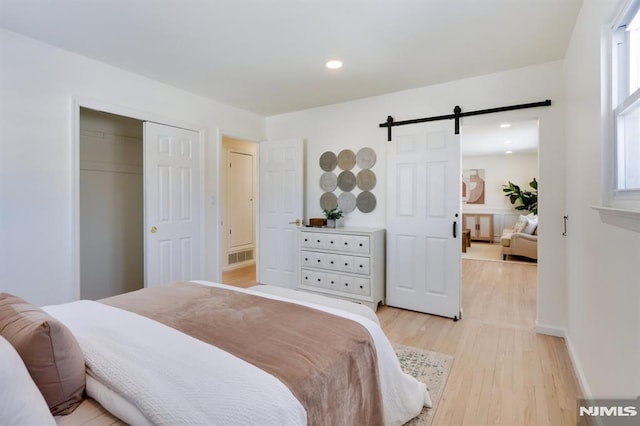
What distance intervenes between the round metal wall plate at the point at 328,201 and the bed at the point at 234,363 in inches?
91.1

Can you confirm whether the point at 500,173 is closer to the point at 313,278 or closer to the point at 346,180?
the point at 346,180

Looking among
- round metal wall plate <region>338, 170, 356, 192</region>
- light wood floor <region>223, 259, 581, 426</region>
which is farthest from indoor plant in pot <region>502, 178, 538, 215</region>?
round metal wall plate <region>338, 170, 356, 192</region>

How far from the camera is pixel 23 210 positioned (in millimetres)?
2432

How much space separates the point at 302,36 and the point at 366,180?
191cm

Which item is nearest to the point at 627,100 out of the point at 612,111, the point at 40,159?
the point at 612,111

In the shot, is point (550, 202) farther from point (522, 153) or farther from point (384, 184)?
point (522, 153)

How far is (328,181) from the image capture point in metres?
4.20

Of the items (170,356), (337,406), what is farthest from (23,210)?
(337,406)

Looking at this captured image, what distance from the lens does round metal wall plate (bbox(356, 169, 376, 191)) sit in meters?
3.87

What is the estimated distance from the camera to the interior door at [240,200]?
5680 mm

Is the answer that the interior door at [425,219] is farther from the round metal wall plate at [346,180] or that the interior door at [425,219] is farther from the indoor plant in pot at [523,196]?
the indoor plant in pot at [523,196]

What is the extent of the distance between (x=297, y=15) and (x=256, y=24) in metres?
0.32

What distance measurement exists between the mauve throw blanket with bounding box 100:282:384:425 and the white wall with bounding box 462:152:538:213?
28.1ft

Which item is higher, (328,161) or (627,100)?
(328,161)
